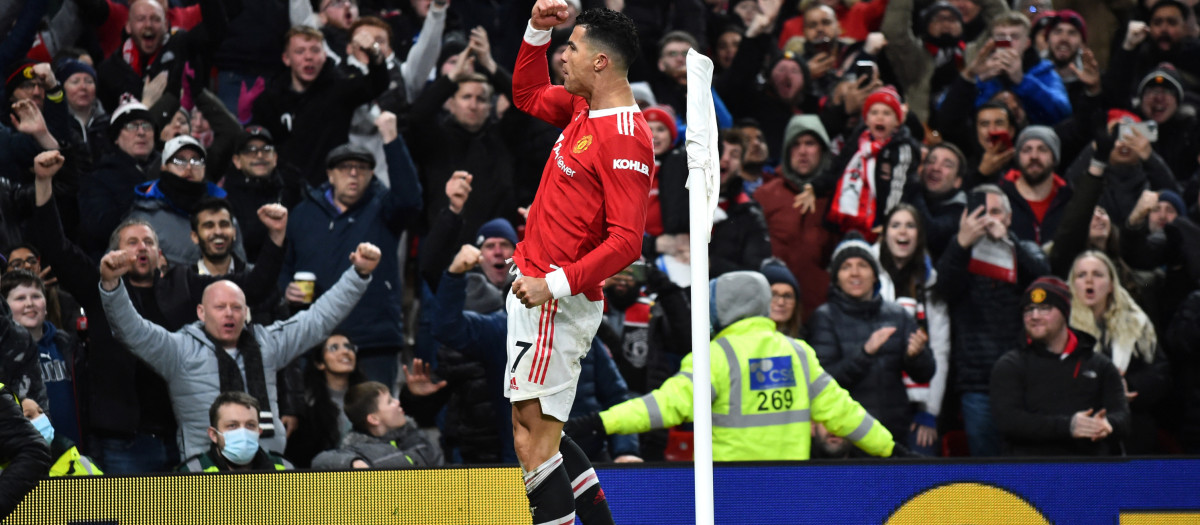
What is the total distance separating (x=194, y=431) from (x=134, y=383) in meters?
0.57

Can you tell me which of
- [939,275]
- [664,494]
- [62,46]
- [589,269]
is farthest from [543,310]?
[62,46]

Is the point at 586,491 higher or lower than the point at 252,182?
lower

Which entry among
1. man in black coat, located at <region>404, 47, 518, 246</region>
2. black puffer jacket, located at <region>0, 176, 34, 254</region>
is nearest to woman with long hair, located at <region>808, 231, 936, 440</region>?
man in black coat, located at <region>404, 47, 518, 246</region>

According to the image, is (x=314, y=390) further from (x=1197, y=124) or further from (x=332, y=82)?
(x=1197, y=124)

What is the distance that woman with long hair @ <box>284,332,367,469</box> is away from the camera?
8.16 m

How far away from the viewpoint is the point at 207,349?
7586 millimetres

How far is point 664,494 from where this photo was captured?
5910 millimetres

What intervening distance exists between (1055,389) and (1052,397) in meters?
0.05

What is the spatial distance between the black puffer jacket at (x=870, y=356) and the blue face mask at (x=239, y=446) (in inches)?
139

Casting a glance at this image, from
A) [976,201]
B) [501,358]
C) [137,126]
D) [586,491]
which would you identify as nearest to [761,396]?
[501,358]

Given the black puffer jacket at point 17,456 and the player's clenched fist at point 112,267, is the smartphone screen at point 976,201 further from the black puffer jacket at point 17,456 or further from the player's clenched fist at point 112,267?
the black puffer jacket at point 17,456

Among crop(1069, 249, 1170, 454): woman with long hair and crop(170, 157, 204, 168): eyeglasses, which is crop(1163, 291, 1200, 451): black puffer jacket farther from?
crop(170, 157, 204, 168): eyeglasses

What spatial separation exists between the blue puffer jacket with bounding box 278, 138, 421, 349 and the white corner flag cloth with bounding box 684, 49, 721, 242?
4553 mm

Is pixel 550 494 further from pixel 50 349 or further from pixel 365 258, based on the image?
pixel 50 349
